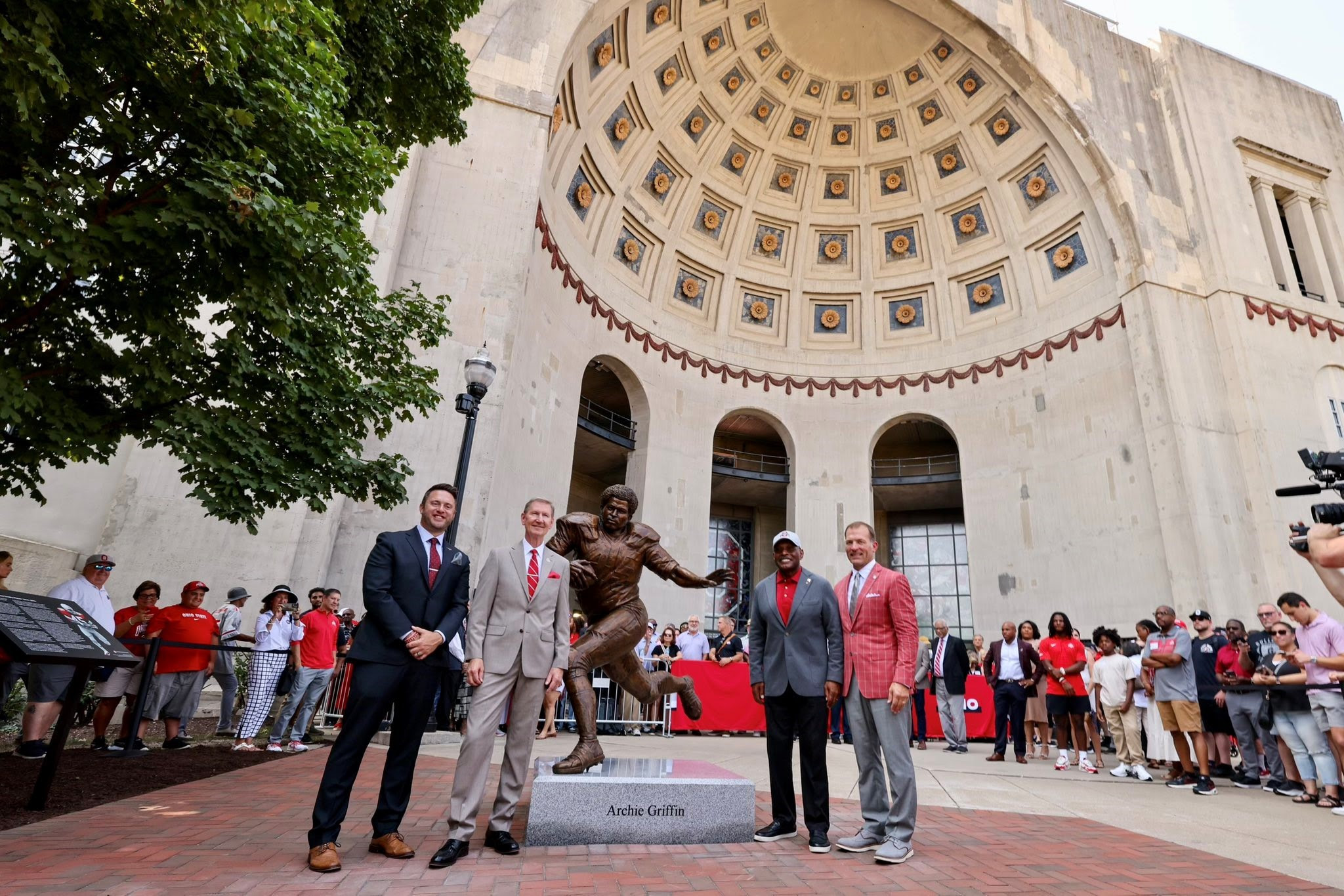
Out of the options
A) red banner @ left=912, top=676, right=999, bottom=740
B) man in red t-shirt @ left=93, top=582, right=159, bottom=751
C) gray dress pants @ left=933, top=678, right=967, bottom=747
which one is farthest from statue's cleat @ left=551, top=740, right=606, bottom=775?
red banner @ left=912, top=676, right=999, bottom=740

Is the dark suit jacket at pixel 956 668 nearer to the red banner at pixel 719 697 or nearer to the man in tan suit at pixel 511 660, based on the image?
the red banner at pixel 719 697

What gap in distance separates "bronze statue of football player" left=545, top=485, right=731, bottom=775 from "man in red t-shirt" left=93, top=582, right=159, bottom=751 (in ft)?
15.3

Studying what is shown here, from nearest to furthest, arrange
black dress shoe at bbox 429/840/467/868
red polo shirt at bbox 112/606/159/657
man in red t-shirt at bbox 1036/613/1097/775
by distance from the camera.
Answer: black dress shoe at bbox 429/840/467/868 → red polo shirt at bbox 112/606/159/657 → man in red t-shirt at bbox 1036/613/1097/775

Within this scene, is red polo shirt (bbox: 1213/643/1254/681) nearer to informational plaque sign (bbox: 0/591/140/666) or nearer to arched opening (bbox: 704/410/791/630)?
informational plaque sign (bbox: 0/591/140/666)

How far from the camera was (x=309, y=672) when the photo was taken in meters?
7.03

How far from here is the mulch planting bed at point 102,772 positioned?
407 cm

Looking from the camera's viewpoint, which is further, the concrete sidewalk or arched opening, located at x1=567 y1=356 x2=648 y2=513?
arched opening, located at x1=567 y1=356 x2=648 y2=513

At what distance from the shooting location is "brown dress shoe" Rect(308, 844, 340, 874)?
2980 mm

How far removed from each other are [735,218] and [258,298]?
686 inches

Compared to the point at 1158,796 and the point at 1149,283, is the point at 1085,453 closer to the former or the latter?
the point at 1149,283

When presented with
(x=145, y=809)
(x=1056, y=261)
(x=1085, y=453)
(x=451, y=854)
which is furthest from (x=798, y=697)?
(x=1056, y=261)

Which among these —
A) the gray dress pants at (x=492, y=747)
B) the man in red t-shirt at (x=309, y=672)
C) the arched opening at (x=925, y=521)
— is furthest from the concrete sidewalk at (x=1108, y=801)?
the arched opening at (x=925, y=521)

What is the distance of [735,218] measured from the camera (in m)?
20.5

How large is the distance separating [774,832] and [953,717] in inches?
282
